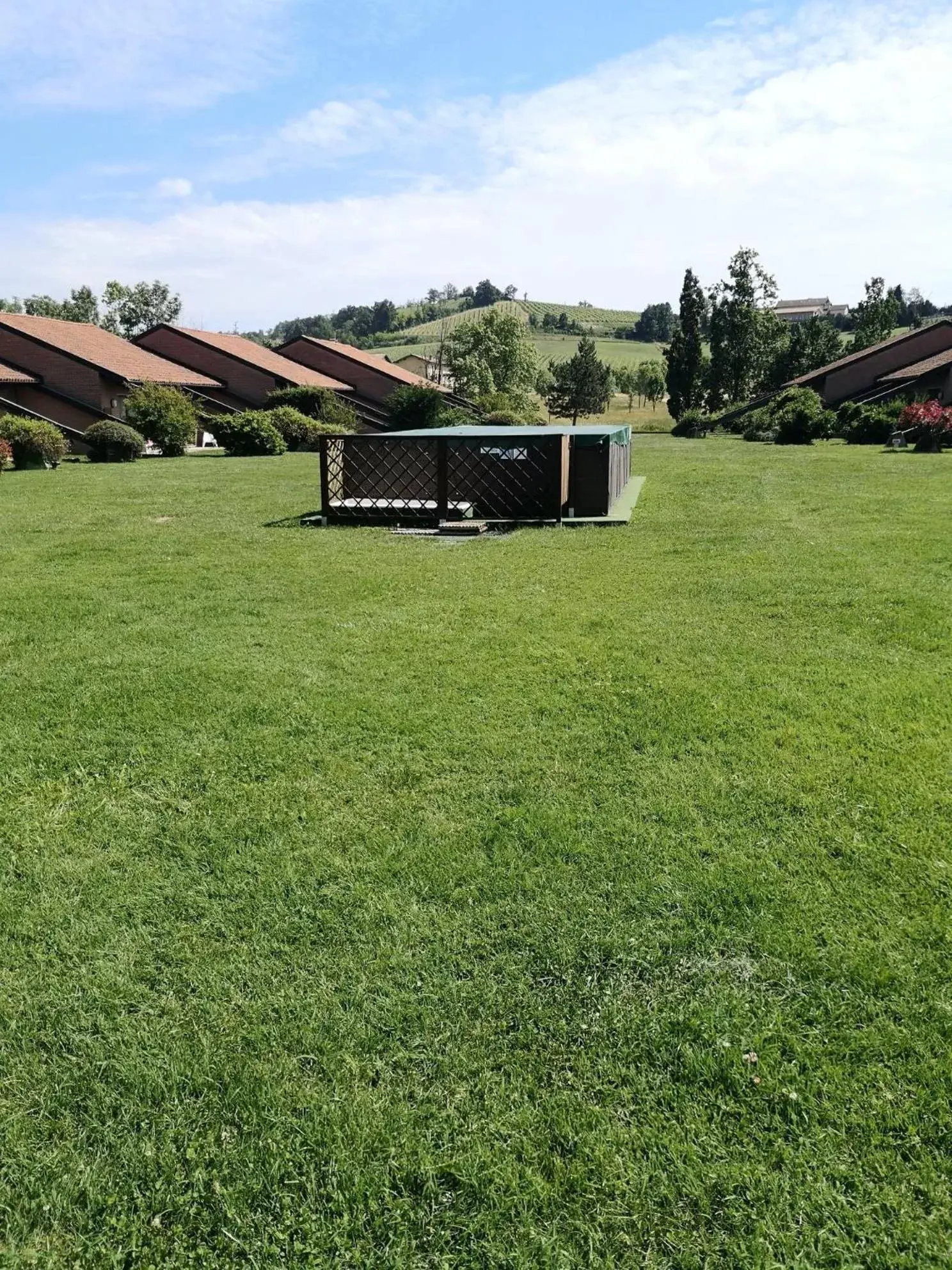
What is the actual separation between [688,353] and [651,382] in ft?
61.7

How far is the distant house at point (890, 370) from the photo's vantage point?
38250 mm

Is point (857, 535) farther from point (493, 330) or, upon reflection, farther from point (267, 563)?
point (493, 330)

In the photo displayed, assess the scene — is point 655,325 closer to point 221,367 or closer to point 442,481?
point 221,367

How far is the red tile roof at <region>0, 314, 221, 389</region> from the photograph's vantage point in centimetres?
3344

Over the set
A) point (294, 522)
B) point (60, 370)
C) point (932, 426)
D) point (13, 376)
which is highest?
point (60, 370)

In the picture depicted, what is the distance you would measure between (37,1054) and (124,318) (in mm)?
92581

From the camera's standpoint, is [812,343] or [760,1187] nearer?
[760,1187]

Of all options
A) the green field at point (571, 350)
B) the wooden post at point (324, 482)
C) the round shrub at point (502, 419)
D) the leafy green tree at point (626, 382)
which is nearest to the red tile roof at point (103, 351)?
the round shrub at point (502, 419)

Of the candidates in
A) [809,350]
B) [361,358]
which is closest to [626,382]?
[809,350]

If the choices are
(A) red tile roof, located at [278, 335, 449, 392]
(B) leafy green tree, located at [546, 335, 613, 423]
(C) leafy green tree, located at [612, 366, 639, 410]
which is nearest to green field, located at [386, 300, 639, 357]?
(C) leafy green tree, located at [612, 366, 639, 410]

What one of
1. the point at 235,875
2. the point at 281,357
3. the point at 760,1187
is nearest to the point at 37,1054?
the point at 235,875

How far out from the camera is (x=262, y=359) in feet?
146

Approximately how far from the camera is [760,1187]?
231cm

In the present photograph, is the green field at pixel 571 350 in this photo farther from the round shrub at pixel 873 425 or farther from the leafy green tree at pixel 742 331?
the round shrub at pixel 873 425
